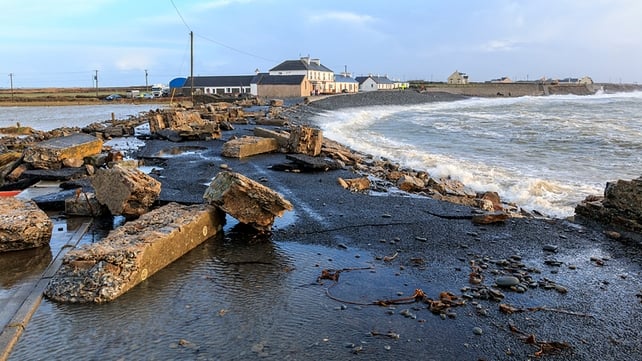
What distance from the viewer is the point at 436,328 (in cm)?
491

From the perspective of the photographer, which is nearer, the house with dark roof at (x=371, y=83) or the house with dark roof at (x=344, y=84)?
the house with dark roof at (x=344, y=84)

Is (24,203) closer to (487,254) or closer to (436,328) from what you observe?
(436,328)

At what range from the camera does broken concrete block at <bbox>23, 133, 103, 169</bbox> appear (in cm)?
1216

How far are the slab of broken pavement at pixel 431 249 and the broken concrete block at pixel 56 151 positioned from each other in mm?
150

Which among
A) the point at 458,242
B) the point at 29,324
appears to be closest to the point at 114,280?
the point at 29,324

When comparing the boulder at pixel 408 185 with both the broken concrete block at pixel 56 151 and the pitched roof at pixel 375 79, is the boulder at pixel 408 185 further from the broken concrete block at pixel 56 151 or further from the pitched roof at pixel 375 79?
the pitched roof at pixel 375 79

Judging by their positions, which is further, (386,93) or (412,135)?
(386,93)

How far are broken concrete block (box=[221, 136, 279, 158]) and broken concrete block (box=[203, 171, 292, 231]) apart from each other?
27.4 ft

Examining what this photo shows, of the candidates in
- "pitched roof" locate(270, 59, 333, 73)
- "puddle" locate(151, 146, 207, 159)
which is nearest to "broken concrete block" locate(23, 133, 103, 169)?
"puddle" locate(151, 146, 207, 159)

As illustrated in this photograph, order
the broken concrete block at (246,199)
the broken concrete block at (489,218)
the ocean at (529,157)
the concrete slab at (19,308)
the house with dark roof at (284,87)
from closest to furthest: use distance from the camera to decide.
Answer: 1. the concrete slab at (19,308)
2. the broken concrete block at (246,199)
3. the broken concrete block at (489,218)
4. the ocean at (529,157)
5. the house with dark roof at (284,87)

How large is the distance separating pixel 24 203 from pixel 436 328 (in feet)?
20.9

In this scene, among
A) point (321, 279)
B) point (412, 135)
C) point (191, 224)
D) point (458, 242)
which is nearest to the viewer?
point (321, 279)

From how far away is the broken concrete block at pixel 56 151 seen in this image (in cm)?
1216

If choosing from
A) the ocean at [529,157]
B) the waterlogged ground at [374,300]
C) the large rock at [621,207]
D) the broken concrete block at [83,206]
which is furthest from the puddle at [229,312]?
the ocean at [529,157]
